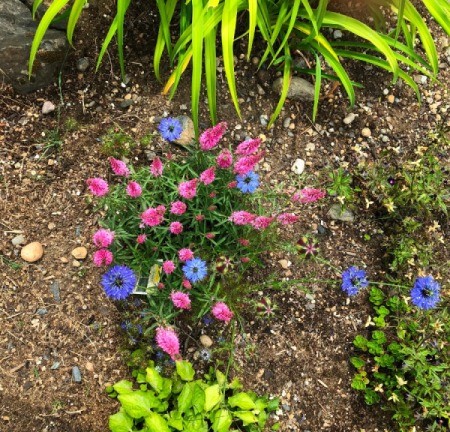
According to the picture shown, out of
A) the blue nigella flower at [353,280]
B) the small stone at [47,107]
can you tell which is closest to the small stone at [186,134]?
the small stone at [47,107]

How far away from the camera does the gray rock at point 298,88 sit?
9.12 ft

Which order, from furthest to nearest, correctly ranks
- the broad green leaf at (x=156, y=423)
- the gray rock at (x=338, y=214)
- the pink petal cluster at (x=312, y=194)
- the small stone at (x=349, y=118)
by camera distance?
1. the small stone at (x=349, y=118)
2. the gray rock at (x=338, y=214)
3. the broad green leaf at (x=156, y=423)
4. the pink petal cluster at (x=312, y=194)

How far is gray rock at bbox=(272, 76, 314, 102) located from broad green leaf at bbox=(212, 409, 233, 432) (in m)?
1.65

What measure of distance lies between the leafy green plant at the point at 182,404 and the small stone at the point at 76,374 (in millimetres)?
152

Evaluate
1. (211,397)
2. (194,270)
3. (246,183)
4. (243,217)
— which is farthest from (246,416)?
(246,183)

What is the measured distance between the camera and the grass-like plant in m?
2.19

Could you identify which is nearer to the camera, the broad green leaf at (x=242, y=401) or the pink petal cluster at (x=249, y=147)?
the pink petal cluster at (x=249, y=147)

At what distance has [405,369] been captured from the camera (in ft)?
8.29

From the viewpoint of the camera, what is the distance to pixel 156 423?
2.12m

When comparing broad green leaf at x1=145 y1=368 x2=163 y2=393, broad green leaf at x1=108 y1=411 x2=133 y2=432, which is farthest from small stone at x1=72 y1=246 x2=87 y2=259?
broad green leaf at x1=108 y1=411 x2=133 y2=432

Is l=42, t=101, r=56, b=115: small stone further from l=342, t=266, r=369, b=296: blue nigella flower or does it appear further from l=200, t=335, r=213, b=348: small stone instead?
l=342, t=266, r=369, b=296: blue nigella flower

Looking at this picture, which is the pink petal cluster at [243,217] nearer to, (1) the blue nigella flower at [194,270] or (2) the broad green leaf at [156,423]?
(1) the blue nigella flower at [194,270]

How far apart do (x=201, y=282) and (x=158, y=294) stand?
7.6 inches

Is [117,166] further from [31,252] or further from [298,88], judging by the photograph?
[298,88]
